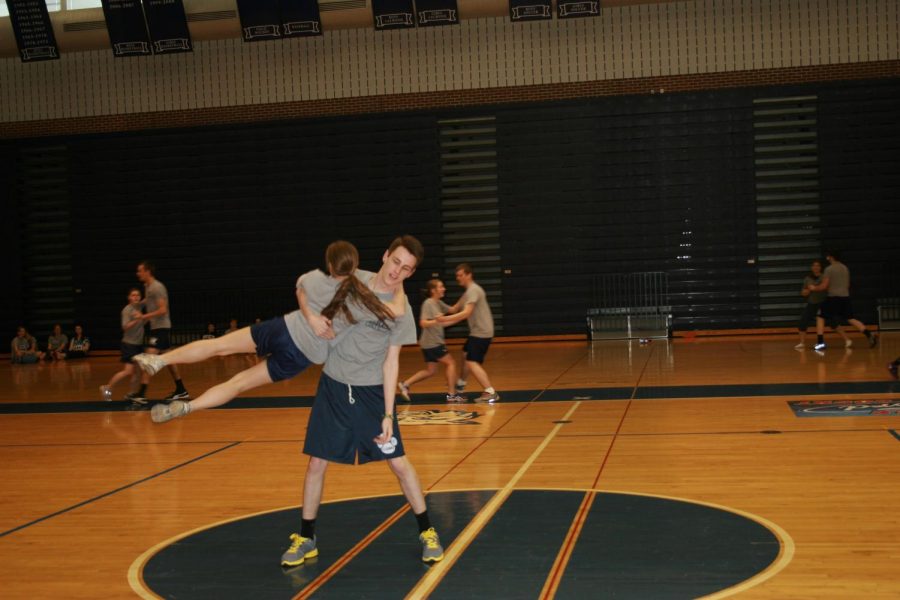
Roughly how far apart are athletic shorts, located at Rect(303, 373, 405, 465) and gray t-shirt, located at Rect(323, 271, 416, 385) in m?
0.06

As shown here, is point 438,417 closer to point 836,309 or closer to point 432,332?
point 432,332

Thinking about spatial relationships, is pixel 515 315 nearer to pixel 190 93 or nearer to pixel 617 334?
pixel 617 334

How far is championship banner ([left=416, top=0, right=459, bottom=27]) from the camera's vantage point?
2097cm

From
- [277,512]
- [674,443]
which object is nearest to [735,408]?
[674,443]

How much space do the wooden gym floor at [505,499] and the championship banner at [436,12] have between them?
10622mm

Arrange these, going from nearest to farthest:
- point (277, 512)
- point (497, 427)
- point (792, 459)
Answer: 1. point (277, 512)
2. point (792, 459)
3. point (497, 427)

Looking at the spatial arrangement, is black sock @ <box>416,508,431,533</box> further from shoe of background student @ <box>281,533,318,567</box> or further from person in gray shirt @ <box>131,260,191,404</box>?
person in gray shirt @ <box>131,260,191,404</box>

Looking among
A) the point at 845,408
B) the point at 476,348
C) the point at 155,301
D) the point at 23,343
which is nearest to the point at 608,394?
the point at 476,348

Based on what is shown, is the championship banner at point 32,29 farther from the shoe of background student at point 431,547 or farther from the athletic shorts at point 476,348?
the shoe of background student at point 431,547

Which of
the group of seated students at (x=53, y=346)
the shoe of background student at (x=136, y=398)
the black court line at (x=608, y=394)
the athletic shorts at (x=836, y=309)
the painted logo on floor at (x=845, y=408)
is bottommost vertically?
the group of seated students at (x=53, y=346)

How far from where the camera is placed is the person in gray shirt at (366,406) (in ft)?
16.8

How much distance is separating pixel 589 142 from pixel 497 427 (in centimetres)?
1399

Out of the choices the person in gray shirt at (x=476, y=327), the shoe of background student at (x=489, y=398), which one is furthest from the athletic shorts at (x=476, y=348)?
the shoe of background student at (x=489, y=398)

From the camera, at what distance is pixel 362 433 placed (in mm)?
5145
